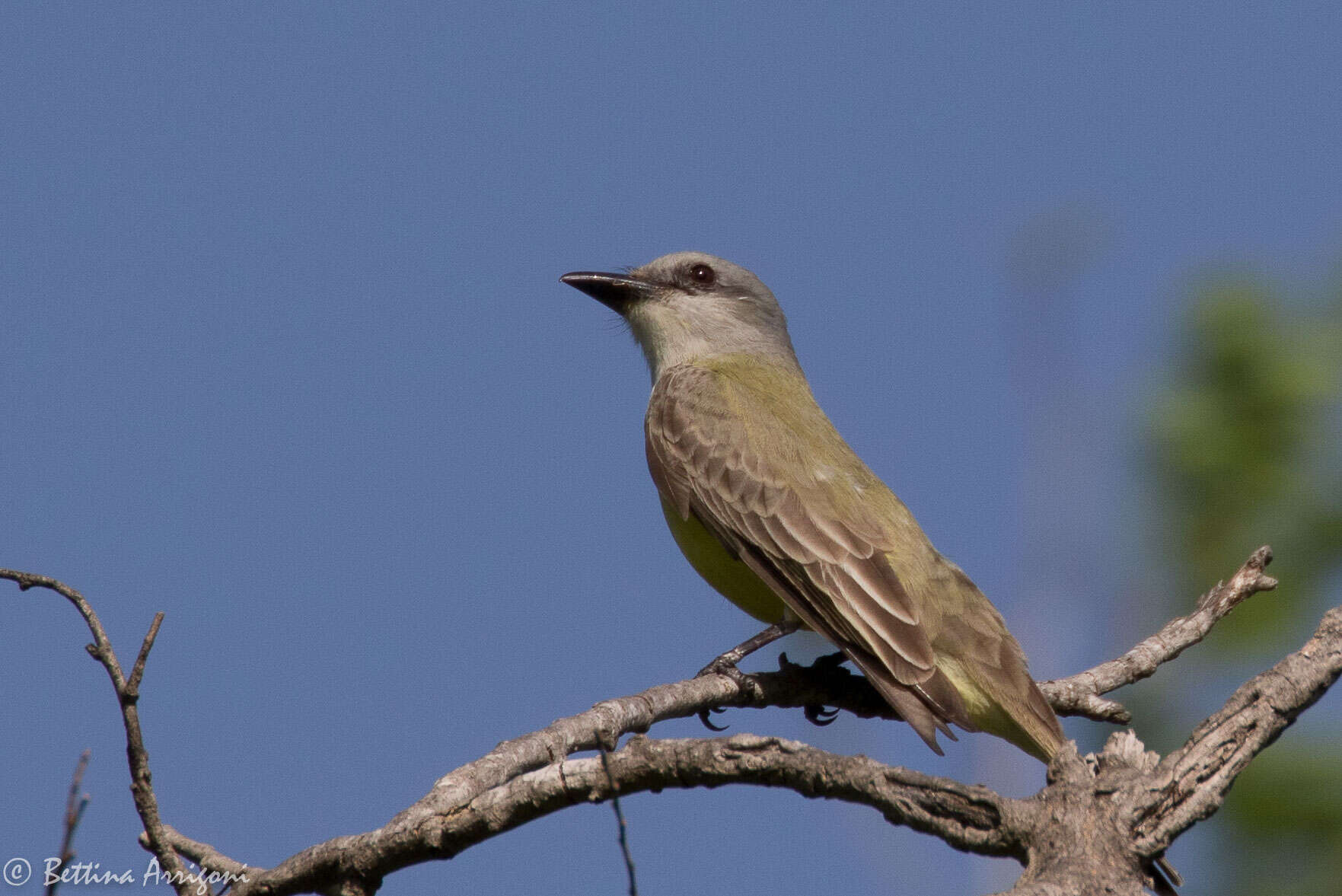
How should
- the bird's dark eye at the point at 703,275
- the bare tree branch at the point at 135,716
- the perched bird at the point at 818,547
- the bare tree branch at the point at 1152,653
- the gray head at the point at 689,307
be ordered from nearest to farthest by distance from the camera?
the bare tree branch at the point at 135,716
the bare tree branch at the point at 1152,653
the perched bird at the point at 818,547
the gray head at the point at 689,307
the bird's dark eye at the point at 703,275

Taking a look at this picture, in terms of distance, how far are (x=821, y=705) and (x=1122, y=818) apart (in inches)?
130

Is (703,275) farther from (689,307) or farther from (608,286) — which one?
(608,286)

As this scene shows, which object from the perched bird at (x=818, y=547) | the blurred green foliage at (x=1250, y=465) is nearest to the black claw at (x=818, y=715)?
the perched bird at (x=818, y=547)

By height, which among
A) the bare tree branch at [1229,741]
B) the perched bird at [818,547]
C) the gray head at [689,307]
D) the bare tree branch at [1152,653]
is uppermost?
the gray head at [689,307]

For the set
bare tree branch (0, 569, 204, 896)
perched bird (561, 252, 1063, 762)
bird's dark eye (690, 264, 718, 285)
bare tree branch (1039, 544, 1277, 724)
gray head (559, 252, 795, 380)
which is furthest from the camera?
bird's dark eye (690, 264, 718, 285)

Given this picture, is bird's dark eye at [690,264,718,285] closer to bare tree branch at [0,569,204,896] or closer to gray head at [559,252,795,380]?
gray head at [559,252,795,380]

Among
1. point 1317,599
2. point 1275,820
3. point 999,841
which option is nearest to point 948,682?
point 999,841

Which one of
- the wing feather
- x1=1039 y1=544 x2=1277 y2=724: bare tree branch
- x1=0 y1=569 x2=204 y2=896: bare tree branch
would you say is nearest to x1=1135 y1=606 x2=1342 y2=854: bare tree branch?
x1=1039 y1=544 x2=1277 y2=724: bare tree branch

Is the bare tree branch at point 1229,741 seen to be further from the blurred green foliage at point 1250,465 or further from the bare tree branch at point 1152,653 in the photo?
the blurred green foliage at point 1250,465

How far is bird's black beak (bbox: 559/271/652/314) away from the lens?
32.3 ft

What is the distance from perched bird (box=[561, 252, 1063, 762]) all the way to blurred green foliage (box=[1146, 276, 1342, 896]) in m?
3.89

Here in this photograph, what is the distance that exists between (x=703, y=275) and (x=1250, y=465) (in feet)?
15.9

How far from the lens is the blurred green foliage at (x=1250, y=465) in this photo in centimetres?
1104

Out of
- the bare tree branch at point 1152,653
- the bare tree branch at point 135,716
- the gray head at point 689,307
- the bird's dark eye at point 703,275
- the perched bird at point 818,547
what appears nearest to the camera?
the bare tree branch at point 135,716
